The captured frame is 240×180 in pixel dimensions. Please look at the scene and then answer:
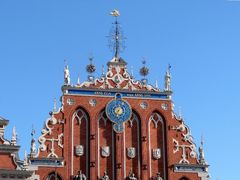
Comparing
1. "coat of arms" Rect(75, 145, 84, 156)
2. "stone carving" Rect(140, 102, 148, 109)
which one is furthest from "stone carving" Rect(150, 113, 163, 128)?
"coat of arms" Rect(75, 145, 84, 156)

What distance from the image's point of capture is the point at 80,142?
43.5m

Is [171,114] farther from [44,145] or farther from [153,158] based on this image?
[44,145]

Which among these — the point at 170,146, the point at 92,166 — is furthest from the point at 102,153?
the point at 170,146

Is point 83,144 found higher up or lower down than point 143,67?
lower down

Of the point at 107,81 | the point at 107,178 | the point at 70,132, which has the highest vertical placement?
the point at 107,81

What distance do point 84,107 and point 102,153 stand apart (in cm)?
300

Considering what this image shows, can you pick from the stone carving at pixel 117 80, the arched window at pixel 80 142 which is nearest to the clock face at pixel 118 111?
the stone carving at pixel 117 80

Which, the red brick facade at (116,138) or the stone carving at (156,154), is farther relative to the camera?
the stone carving at (156,154)

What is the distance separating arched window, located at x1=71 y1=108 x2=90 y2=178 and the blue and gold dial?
4.81 ft

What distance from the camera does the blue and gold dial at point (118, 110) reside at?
44375 millimetres

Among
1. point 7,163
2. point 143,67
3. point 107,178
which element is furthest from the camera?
point 143,67

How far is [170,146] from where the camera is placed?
44.6 m

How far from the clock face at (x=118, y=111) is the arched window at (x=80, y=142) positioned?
1.46 metres

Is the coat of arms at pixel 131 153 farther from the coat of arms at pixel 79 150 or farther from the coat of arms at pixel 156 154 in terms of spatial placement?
the coat of arms at pixel 79 150
